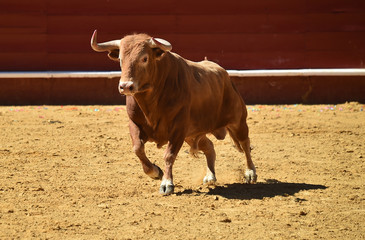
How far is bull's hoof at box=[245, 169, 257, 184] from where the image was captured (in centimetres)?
526

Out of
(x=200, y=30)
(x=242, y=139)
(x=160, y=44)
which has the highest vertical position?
(x=160, y=44)

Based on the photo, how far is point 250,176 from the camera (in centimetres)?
529

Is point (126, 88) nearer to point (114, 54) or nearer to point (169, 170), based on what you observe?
point (114, 54)

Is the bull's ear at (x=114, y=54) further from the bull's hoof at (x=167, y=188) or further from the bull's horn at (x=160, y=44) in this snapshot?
the bull's hoof at (x=167, y=188)

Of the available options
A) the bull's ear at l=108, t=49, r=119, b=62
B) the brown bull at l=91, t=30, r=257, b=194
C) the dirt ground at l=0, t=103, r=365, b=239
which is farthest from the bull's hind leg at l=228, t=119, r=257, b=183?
the bull's ear at l=108, t=49, r=119, b=62

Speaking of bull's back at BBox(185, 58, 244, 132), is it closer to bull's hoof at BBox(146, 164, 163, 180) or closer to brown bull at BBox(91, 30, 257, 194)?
brown bull at BBox(91, 30, 257, 194)

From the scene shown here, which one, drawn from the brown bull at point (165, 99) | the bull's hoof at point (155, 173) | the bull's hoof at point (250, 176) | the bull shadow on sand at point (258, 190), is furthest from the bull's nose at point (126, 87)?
the bull's hoof at point (250, 176)

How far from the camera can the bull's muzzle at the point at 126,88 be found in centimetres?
427

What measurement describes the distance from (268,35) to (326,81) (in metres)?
1.25

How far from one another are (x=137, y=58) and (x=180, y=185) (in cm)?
117

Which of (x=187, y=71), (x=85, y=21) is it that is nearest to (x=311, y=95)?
(x=85, y=21)

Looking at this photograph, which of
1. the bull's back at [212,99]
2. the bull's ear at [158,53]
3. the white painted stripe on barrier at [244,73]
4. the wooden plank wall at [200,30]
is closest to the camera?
the bull's ear at [158,53]

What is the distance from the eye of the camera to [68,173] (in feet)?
17.7

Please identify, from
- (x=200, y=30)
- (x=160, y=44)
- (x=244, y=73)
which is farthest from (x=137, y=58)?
(x=200, y=30)
